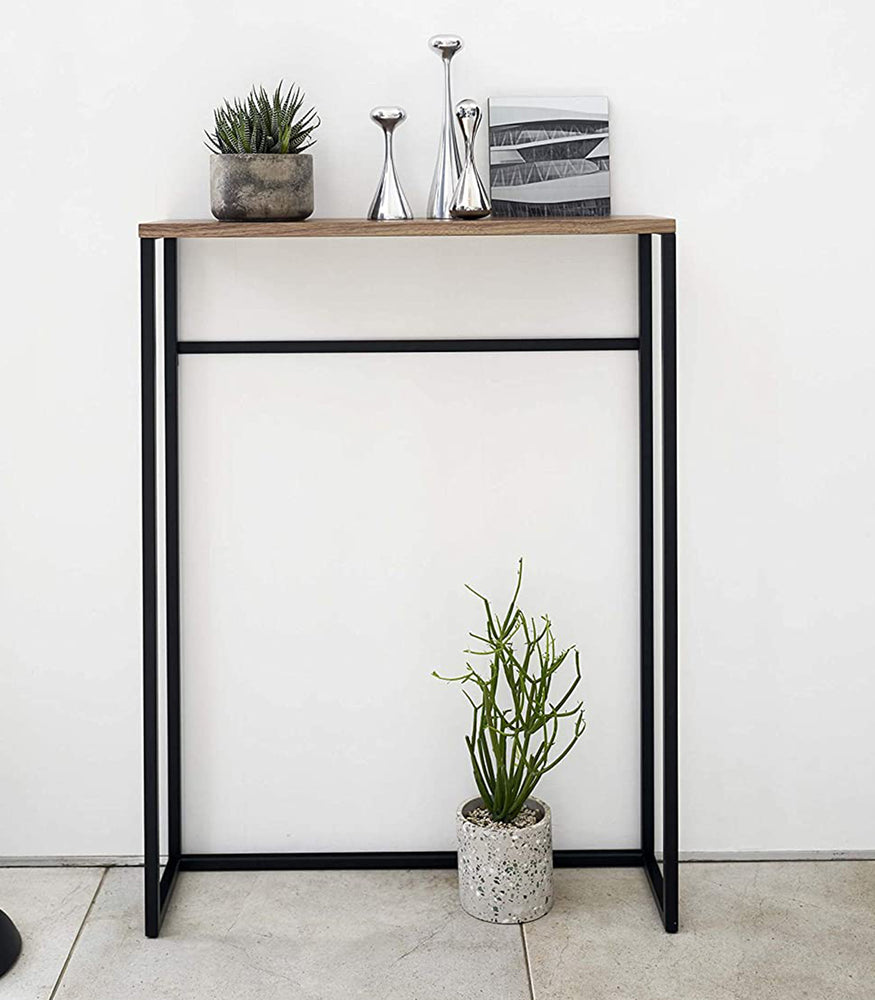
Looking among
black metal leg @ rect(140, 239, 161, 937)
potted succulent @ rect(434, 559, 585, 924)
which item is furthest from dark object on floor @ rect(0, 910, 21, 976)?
potted succulent @ rect(434, 559, 585, 924)

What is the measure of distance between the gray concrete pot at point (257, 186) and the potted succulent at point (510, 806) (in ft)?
2.28

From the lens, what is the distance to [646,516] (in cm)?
217

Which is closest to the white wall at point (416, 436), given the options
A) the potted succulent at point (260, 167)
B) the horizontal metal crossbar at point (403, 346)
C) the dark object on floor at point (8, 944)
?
the horizontal metal crossbar at point (403, 346)

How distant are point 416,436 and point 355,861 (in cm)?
72

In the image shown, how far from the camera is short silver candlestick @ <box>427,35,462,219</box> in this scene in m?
2.00

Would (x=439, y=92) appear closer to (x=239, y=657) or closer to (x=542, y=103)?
(x=542, y=103)

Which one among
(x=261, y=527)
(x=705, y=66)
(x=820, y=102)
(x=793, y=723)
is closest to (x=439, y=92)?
(x=705, y=66)

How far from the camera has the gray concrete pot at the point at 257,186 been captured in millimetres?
1918

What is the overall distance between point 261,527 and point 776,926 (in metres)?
1.02

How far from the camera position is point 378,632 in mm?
2221

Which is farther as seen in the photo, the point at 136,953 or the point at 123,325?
the point at 123,325

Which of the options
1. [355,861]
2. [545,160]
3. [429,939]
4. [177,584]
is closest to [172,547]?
[177,584]

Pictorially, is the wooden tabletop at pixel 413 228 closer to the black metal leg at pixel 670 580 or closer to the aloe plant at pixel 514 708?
the black metal leg at pixel 670 580

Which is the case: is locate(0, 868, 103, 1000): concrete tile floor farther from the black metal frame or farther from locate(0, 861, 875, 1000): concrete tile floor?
the black metal frame
